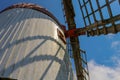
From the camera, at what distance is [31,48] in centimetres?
970

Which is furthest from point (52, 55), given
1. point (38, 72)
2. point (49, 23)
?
point (49, 23)

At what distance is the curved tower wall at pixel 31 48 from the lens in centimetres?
868

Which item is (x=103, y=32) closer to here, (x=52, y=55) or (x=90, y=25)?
(x=90, y=25)

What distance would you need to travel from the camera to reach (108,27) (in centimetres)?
1058

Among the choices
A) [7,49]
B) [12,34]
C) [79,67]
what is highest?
[12,34]

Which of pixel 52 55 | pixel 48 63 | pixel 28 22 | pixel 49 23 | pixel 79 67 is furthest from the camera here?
pixel 79 67

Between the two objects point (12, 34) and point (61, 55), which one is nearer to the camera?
point (12, 34)

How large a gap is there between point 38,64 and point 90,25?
13.4 ft

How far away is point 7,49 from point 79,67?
268 inches

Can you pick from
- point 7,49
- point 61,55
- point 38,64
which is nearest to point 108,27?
point 61,55

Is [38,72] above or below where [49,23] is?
below

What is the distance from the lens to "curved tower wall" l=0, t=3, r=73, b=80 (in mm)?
8682

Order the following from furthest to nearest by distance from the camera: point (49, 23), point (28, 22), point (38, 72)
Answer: point (49, 23)
point (28, 22)
point (38, 72)

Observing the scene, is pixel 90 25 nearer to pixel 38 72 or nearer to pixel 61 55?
pixel 61 55
